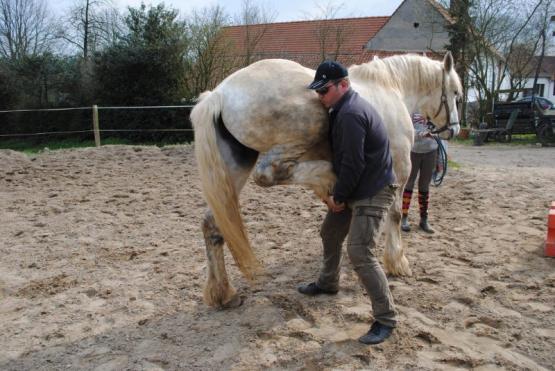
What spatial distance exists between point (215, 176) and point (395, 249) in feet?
5.90

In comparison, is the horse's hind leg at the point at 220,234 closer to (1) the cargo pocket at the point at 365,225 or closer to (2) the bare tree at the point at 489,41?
(1) the cargo pocket at the point at 365,225

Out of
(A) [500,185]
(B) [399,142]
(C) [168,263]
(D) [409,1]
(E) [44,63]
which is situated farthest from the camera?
(D) [409,1]

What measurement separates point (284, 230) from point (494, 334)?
263 cm

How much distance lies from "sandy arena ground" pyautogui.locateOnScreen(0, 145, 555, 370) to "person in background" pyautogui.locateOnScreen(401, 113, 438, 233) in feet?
0.93

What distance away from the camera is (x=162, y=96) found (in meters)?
15.5

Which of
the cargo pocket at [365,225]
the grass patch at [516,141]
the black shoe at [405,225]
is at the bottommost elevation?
the black shoe at [405,225]

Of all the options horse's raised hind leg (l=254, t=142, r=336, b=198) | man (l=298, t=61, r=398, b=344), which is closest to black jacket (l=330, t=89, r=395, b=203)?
man (l=298, t=61, r=398, b=344)

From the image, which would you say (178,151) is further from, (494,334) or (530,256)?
(494,334)

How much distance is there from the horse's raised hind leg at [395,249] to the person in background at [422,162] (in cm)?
118

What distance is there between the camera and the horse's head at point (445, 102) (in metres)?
4.46

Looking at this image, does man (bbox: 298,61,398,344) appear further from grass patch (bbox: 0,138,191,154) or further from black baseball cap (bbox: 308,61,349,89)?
grass patch (bbox: 0,138,191,154)

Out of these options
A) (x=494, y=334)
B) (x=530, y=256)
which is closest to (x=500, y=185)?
(x=530, y=256)

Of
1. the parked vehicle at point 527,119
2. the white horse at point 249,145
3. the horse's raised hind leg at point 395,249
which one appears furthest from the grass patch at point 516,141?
the white horse at point 249,145

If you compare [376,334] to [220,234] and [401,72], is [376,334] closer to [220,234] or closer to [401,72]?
[220,234]
